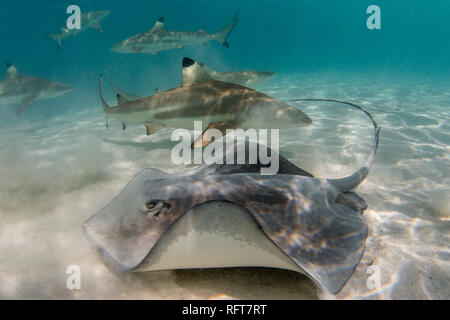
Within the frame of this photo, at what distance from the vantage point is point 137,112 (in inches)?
208

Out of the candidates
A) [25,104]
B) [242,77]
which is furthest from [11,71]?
[242,77]

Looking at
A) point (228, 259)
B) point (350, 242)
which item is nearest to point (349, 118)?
point (350, 242)

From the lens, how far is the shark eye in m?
2.06

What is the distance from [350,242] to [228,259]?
3.27 feet

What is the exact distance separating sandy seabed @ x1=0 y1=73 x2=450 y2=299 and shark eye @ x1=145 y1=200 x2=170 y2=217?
1.87 feet

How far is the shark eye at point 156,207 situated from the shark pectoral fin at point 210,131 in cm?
220

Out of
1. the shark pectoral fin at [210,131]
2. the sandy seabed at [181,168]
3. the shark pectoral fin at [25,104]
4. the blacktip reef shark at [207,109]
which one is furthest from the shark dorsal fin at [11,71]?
the shark pectoral fin at [210,131]

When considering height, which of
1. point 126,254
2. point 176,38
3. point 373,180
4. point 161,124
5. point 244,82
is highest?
point 176,38

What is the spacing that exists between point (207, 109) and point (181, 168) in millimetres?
1250

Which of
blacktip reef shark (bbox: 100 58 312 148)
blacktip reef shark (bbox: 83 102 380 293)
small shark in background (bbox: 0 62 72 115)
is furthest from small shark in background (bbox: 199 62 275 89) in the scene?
small shark in background (bbox: 0 62 72 115)

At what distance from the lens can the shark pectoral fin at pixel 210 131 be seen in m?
4.29

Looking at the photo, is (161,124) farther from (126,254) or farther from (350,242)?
(350,242)

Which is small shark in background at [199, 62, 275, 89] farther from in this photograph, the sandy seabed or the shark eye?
the shark eye

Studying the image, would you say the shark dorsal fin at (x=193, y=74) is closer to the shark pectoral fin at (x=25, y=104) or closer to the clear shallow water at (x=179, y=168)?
the clear shallow water at (x=179, y=168)
